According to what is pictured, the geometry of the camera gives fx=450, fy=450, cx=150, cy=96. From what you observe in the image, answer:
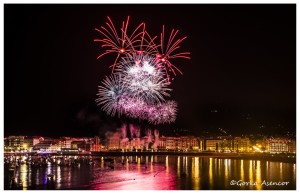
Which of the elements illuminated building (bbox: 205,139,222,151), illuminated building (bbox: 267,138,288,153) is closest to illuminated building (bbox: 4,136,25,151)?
illuminated building (bbox: 205,139,222,151)

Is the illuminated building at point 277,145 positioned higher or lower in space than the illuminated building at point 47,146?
higher

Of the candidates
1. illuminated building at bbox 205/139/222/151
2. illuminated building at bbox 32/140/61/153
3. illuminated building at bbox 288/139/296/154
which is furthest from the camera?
illuminated building at bbox 32/140/61/153

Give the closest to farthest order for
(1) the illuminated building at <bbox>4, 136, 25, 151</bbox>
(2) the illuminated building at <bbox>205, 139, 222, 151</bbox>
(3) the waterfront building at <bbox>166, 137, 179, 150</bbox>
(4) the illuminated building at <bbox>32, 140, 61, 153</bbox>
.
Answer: (2) the illuminated building at <bbox>205, 139, 222, 151</bbox>, (1) the illuminated building at <bbox>4, 136, 25, 151</bbox>, (3) the waterfront building at <bbox>166, 137, 179, 150</bbox>, (4) the illuminated building at <bbox>32, 140, 61, 153</bbox>

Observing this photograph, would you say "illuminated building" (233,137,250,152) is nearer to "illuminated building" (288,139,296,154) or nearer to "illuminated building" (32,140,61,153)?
"illuminated building" (288,139,296,154)

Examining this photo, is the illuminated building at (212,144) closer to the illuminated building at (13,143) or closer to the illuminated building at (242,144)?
the illuminated building at (242,144)

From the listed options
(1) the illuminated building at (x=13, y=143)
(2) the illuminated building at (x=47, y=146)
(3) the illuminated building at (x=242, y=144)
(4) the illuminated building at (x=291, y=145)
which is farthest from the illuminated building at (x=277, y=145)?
(2) the illuminated building at (x=47, y=146)

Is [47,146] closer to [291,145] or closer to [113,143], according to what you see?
[113,143]

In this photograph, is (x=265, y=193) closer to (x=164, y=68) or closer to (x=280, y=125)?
(x=164, y=68)

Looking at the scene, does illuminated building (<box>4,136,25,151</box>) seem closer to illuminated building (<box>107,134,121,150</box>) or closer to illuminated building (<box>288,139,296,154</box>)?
illuminated building (<box>107,134,121,150</box>)

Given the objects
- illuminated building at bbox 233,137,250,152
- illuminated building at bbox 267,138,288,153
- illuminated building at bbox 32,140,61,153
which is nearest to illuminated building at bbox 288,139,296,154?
illuminated building at bbox 267,138,288,153

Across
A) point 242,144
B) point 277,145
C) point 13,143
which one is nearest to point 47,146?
point 13,143

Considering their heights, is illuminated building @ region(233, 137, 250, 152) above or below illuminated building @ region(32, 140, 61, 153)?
above

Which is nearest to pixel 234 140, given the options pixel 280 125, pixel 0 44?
pixel 280 125

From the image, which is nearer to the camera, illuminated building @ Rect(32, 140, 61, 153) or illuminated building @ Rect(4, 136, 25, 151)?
illuminated building @ Rect(4, 136, 25, 151)
